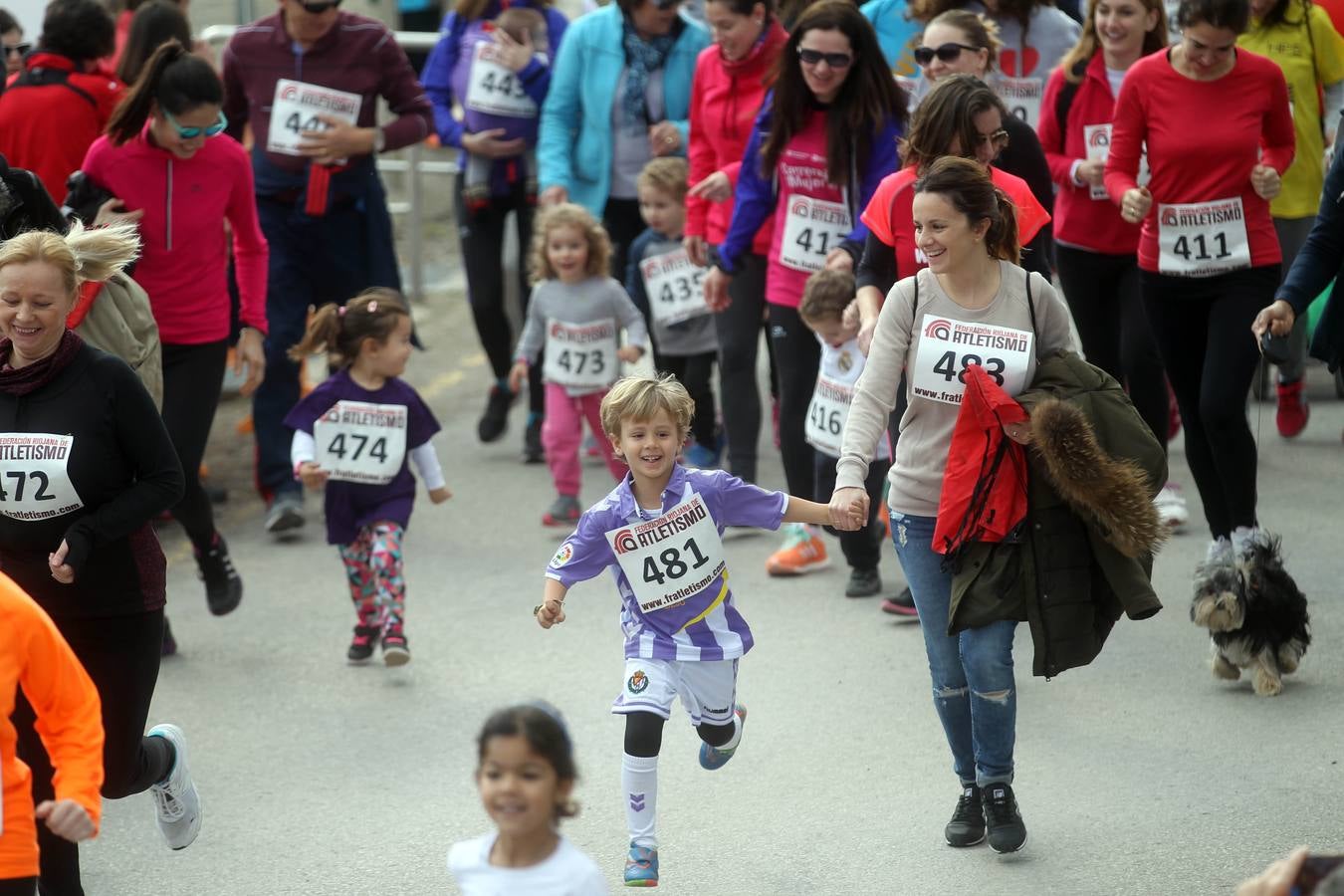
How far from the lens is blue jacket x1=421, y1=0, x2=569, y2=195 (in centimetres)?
976

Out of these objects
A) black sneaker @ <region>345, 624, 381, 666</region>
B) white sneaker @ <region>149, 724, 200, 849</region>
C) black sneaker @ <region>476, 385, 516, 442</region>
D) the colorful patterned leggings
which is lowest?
black sneaker @ <region>476, 385, 516, 442</region>

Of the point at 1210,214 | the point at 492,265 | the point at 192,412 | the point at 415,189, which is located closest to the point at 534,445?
the point at 492,265

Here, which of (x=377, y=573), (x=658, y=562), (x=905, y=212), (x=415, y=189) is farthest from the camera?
(x=415, y=189)

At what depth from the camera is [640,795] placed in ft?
15.7

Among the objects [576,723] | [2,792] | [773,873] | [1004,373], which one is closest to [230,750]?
[576,723]

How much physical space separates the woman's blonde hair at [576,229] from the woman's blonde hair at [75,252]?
11.0ft

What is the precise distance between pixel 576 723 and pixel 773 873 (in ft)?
4.41

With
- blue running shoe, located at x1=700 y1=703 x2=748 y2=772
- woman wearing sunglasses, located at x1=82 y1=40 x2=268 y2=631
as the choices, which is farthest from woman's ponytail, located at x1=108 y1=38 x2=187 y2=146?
blue running shoe, located at x1=700 y1=703 x2=748 y2=772

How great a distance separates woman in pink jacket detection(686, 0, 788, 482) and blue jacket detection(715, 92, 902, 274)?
0.24 metres

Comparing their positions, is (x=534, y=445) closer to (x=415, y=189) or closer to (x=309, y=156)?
(x=309, y=156)

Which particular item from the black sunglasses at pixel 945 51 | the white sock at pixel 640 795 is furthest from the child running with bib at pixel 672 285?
the white sock at pixel 640 795

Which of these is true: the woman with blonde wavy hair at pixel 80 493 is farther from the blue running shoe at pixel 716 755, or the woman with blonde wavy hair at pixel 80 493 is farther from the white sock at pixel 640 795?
the blue running shoe at pixel 716 755

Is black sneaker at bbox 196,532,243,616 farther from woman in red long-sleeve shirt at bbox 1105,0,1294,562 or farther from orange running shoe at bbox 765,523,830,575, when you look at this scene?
woman in red long-sleeve shirt at bbox 1105,0,1294,562

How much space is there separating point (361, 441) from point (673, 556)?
2370 millimetres
